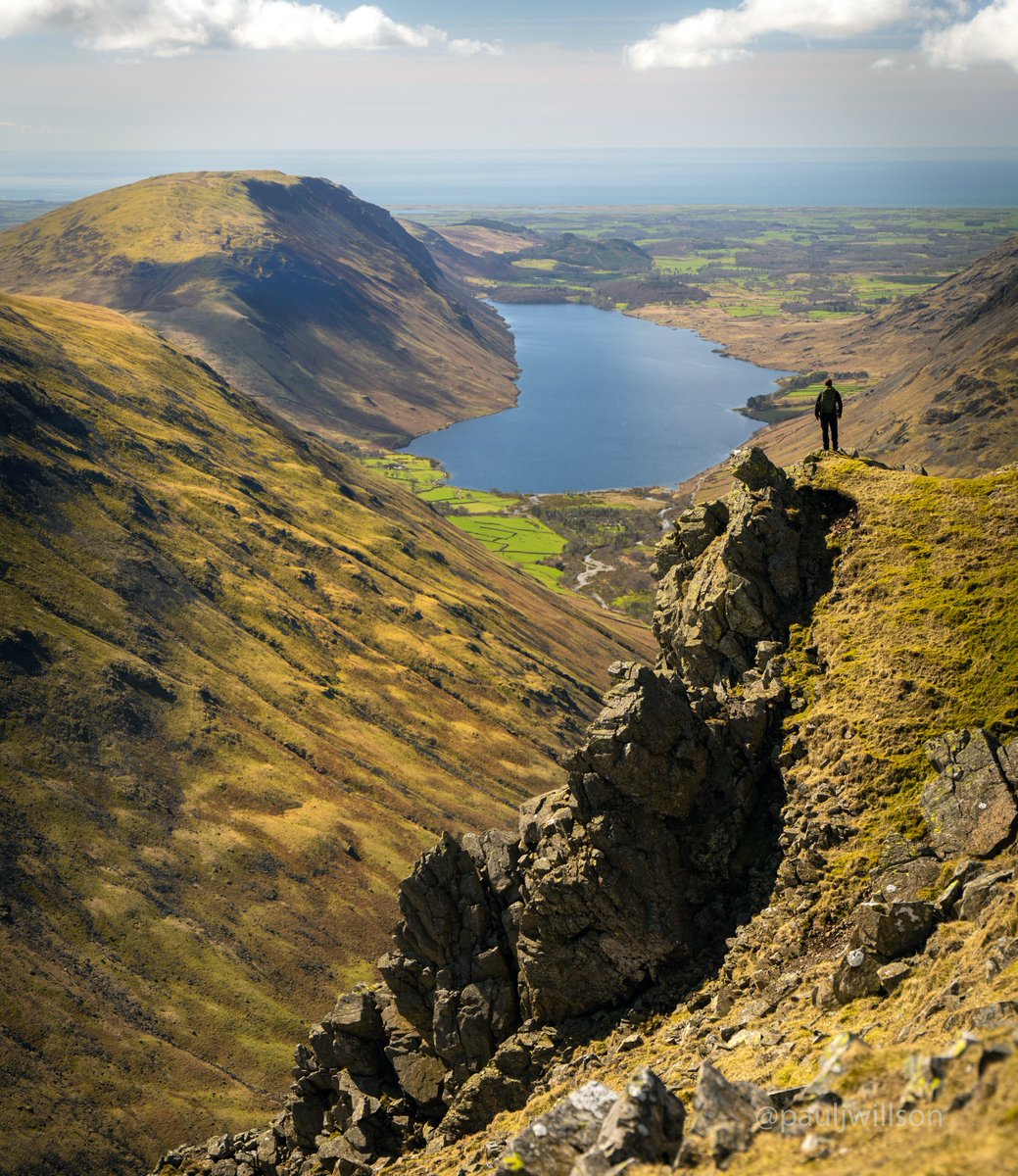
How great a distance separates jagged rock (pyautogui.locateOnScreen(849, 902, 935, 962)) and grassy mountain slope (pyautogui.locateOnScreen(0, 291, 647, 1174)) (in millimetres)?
79335

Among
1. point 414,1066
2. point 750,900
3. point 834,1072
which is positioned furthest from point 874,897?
point 414,1066

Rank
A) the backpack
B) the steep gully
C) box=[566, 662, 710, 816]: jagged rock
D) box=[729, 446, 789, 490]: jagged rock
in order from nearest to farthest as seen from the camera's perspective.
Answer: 1. the steep gully
2. box=[566, 662, 710, 816]: jagged rock
3. box=[729, 446, 789, 490]: jagged rock
4. the backpack

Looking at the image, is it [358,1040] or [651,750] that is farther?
[358,1040]

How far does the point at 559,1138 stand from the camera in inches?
894

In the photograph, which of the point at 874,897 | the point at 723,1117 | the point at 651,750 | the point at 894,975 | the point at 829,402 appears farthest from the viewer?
the point at 829,402

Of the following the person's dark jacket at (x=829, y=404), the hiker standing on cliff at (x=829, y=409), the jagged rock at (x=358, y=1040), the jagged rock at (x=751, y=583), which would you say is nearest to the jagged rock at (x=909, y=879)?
the jagged rock at (x=751, y=583)

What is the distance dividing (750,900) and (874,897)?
21.3ft

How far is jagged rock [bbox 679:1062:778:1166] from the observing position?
2045 cm

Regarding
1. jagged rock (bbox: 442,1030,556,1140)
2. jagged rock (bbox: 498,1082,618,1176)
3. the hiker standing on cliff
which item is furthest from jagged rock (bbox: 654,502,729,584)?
jagged rock (bbox: 498,1082,618,1176)

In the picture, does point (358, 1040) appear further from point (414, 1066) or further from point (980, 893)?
point (980, 893)

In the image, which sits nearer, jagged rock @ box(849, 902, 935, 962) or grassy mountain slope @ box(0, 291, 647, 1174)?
jagged rock @ box(849, 902, 935, 962)

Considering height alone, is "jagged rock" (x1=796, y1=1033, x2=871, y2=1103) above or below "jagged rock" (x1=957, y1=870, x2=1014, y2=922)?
below

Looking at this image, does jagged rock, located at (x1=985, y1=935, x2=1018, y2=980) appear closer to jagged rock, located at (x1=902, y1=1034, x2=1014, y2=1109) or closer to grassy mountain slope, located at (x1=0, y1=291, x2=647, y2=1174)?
jagged rock, located at (x1=902, y1=1034, x2=1014, y2=1109)

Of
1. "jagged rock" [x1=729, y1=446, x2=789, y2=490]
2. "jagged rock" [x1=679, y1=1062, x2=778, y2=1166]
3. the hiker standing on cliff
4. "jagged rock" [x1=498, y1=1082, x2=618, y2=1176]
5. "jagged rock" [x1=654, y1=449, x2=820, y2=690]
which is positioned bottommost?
"jagged rock" [x1=498, y1=1082, x2=618, y2=1176]
